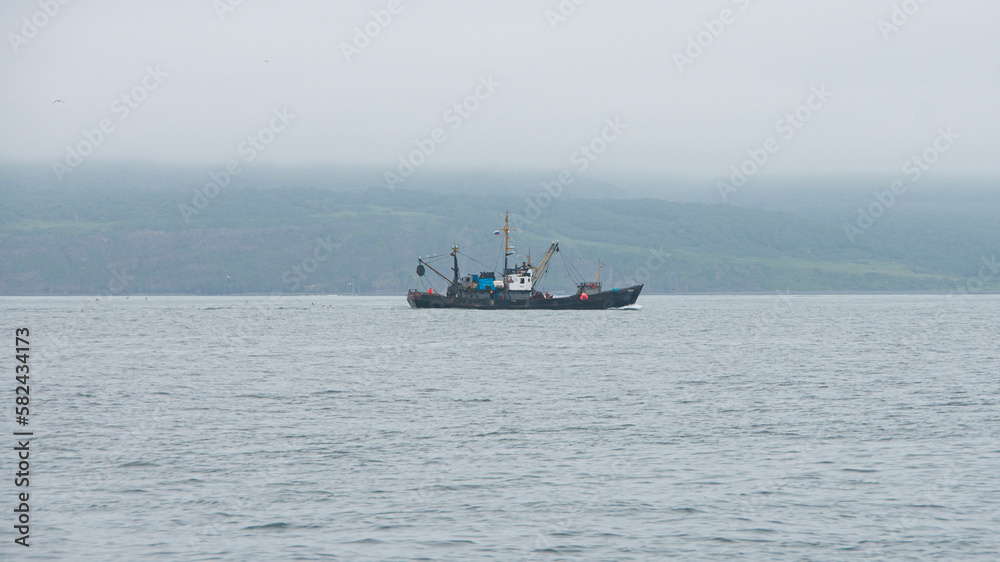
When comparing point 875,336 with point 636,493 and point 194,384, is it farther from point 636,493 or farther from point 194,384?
point 636,493

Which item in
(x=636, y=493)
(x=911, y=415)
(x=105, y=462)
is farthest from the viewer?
(x=911, y=415)

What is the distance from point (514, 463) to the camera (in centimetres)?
3681

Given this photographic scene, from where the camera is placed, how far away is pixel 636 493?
1254 inches

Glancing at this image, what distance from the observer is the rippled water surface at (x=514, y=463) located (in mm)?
26906

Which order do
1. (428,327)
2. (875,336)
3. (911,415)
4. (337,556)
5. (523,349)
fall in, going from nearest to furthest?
(337,556)
(911,415)
(523,349)
(875,336)
(428,327)

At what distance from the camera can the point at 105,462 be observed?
3722 cm

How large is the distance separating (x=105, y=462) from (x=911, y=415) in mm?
37925

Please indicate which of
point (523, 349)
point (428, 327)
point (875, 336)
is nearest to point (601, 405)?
point (523, 349)

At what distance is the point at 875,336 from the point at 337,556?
120711 millimetres

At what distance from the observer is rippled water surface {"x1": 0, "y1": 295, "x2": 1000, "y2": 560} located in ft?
88.3

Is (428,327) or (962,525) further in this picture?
(428,327)

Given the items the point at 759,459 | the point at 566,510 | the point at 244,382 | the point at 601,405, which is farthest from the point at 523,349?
the point at 566,510

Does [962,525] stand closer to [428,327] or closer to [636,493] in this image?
[636,493]

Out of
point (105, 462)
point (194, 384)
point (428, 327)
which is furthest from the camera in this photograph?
point (428, 327)
